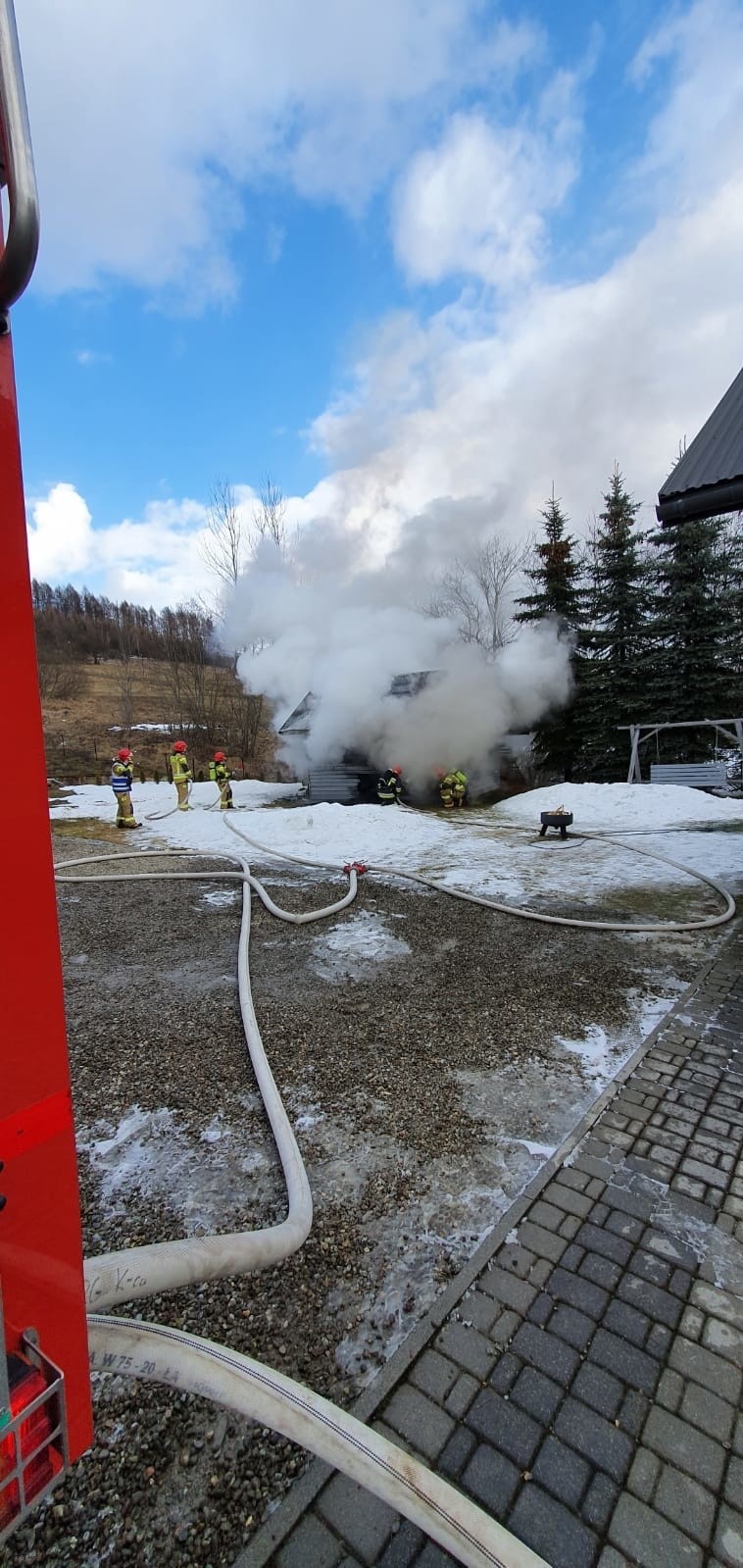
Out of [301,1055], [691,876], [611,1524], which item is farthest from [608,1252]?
[691,876]

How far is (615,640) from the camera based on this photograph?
62.9ft

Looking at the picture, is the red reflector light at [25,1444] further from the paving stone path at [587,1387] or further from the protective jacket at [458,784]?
the protective jacket at [458,784]

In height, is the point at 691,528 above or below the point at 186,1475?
above

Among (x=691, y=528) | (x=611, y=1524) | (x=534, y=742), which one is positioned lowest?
(x=611, y=1524)

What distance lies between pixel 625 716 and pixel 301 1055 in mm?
17415

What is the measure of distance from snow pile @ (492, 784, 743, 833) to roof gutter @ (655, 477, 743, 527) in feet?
21.9

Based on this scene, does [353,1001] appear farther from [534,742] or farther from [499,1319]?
[534,742]

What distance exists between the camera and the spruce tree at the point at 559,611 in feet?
62.3

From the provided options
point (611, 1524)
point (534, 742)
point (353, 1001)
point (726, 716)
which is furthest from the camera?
point (534, 742)

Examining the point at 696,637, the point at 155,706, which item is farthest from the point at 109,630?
the point at 696,637

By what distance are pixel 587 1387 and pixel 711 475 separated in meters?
4.69

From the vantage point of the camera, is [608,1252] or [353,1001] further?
[353,1001]

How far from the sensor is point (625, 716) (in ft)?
60.3

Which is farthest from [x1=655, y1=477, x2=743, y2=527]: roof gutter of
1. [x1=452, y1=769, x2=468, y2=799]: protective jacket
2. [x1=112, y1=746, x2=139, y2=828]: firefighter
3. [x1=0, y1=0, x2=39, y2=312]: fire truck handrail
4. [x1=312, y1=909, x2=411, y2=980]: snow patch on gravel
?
[x1=452, y1=769, x2=468, y2=799]: protective jacket
